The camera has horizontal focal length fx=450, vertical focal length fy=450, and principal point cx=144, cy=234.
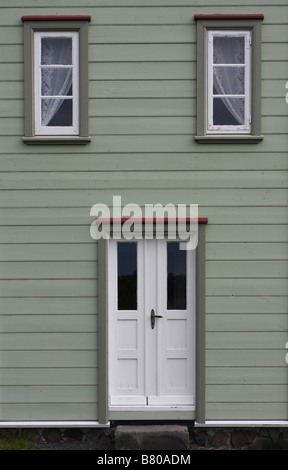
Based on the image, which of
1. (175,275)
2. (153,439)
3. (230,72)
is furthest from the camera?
(175,275)

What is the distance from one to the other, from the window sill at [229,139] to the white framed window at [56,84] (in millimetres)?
1450

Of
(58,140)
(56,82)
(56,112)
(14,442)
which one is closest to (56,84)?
(56,82)

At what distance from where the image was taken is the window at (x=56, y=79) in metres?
5.12

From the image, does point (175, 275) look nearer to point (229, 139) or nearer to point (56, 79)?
point (229, 139)

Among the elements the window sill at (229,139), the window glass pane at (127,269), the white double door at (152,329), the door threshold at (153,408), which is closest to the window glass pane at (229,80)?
the window sill at (229,139)

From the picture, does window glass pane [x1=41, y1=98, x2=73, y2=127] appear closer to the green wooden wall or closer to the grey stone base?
the green wooden wall

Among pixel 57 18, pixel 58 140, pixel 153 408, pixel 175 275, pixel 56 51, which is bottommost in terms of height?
pixel 153 408

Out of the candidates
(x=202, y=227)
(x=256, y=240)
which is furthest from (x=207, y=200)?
(x=256, y=240)

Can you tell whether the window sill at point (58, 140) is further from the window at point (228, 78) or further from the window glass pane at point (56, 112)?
the window at point (228, 78)

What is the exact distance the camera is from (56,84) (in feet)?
17.3

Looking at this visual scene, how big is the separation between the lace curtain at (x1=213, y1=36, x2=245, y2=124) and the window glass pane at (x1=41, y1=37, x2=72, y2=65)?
5.57 ft

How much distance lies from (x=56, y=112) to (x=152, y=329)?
278cm

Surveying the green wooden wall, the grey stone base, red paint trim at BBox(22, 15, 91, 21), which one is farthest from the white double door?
red paint trim at BBox(22, 15, 91, 21)

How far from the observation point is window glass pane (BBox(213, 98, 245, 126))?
207 inches
